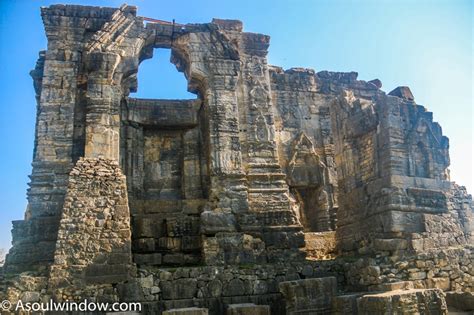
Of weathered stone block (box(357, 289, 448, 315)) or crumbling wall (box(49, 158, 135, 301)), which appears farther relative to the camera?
crumbling wall (box(49, 158, 135, 301))

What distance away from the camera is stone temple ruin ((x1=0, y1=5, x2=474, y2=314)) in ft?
32.5

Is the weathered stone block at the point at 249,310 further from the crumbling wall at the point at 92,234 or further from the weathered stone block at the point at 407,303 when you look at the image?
the crumbling wall at the point at 92,234

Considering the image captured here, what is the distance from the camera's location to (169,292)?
10.2 m

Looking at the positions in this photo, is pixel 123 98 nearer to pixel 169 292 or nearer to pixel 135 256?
pixel 135 256

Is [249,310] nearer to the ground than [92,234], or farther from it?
nearer to the ground

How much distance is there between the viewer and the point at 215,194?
42.9 feet

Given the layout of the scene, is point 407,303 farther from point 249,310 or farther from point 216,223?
point 216,223

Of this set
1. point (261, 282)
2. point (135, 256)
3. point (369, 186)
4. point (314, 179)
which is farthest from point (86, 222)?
point (314, 179)

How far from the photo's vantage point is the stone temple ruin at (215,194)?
32.5ft

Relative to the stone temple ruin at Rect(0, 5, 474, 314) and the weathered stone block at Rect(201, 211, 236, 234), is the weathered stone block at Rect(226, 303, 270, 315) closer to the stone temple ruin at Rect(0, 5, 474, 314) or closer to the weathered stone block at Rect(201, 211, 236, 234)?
the stone temple ruin at Rect(0, 5, 474, 314)

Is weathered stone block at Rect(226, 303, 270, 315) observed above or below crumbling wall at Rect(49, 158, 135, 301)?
below

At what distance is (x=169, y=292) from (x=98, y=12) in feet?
29.9

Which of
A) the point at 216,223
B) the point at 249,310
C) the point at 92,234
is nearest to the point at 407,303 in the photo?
the point at 249,310

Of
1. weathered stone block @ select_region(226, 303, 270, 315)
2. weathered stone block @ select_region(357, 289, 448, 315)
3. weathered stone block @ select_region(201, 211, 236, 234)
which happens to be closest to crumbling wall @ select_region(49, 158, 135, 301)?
weathered stone block @ select_region(201, 211, 236, 234)
